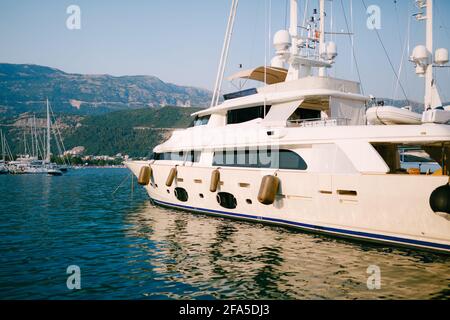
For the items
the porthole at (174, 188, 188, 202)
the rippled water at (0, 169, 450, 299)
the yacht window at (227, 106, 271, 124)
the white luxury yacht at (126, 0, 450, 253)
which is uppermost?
the yacht window at (227, 106, 271, 124)

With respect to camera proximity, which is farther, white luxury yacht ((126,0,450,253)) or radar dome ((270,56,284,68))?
radar dome ((270,56,284,68))

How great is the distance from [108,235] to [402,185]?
9.60m

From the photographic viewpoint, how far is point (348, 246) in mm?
10641

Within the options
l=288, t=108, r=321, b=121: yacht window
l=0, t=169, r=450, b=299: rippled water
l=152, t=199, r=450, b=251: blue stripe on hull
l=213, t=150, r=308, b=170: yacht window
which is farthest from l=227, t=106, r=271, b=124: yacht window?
l=0, t=169, r=450, b=299: rippled water

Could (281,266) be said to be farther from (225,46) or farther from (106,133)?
(106,133)

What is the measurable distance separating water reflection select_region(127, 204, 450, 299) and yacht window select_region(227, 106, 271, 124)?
4.90 m

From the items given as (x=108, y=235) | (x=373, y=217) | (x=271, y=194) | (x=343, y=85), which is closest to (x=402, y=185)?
(x=373, y=217)

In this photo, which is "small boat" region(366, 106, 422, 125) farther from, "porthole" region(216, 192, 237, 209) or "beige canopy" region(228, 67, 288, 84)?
"beige canopy" region(228, 67, 288, 84)

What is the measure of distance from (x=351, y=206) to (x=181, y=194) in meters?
8.35

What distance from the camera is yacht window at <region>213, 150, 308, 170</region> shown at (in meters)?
12.2

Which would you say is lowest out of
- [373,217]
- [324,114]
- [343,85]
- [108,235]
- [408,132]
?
[108,235]

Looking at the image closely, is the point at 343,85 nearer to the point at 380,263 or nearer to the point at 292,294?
the point at 380,263

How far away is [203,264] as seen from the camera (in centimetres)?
923

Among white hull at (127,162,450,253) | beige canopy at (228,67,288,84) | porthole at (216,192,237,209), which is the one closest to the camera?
white hull at (127,162,450,253)
